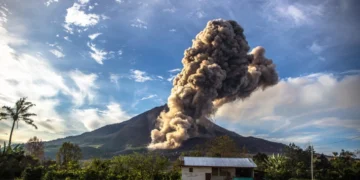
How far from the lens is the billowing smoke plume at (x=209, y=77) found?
3371 inches

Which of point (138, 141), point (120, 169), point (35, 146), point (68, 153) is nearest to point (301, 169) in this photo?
point (120, 169)

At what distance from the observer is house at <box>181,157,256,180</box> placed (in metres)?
36.0

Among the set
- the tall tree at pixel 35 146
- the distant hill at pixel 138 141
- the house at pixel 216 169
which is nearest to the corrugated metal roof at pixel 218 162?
the house at pixel 216 169

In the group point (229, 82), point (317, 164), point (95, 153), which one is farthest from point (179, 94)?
point (95, 153)

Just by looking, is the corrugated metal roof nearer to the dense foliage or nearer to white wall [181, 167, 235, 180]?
white wall [181, 167, 235, 180]

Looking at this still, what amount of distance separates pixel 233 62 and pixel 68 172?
64.1 meters

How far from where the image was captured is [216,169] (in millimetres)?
37344

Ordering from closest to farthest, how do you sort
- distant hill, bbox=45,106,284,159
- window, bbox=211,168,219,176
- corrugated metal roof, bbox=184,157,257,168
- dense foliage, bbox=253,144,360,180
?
corrugated metal roof, bbox=184,157,257,168 → window, bbox=211,168,219,176 → dense foliage, bbox=253,144,360,180 → distant hill, bbox=45,106,284,159

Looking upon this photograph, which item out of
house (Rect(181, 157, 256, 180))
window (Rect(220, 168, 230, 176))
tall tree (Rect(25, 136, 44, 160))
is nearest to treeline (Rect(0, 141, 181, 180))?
house (Rect(181, 157, 256, 180))

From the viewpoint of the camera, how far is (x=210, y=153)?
5172 centimetres

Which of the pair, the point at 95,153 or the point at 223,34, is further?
the point at 95,153

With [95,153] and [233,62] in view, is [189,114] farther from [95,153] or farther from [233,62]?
[95,153]

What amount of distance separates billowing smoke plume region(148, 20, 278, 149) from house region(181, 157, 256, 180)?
47.0 m

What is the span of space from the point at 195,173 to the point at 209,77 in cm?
4973
